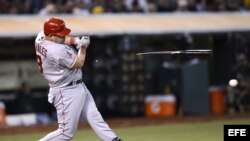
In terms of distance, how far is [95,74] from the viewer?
2025cm

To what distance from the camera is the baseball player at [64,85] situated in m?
9.91

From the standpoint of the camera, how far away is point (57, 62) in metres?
9.90

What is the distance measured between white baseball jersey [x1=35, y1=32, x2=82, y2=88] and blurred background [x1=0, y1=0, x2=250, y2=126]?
27.0 feet

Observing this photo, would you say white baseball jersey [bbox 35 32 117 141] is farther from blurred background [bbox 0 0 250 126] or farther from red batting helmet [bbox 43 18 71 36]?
blurred background [bbox 0 0 250 126]

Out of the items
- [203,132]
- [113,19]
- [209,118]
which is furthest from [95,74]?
[203,132]

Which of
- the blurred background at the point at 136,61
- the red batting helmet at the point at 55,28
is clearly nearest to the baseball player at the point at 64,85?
the red batting helmet at the point at 55,28

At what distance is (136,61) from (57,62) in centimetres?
1067

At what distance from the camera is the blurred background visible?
19.3 m

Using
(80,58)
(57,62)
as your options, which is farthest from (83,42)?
(57,62)

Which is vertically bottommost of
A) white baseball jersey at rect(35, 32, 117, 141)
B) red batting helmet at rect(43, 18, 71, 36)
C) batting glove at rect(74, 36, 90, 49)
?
white baseball jersey at rect(35, 32, 117, 141)

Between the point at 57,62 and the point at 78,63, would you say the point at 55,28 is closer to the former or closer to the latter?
the point at 57,62

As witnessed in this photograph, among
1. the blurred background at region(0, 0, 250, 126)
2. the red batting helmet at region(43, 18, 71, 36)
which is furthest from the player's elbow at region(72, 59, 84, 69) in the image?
the blurred background at region(0, 0, 250, 126)

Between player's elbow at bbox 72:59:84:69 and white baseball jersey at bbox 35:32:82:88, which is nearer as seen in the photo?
player's elbow at bbox 72:59:84:69

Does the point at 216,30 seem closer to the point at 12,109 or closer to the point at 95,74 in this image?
the point at 95,74
